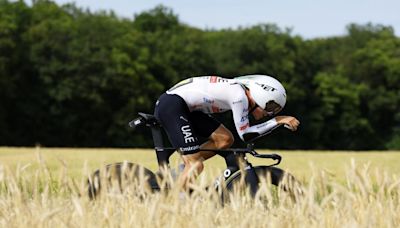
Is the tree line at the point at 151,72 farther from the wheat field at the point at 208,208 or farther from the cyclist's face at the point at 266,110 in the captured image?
the wheat field at the point at 208,208

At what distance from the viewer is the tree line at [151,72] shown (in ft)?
197

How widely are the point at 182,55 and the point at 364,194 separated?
6255 centimetres

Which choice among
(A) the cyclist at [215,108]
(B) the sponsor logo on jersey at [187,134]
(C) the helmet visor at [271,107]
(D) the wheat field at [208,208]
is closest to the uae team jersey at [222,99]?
(A) the cyclist at [215,108]

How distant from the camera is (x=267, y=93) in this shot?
273 inches

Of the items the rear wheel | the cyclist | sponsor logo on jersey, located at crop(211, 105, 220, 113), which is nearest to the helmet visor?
the cyclist

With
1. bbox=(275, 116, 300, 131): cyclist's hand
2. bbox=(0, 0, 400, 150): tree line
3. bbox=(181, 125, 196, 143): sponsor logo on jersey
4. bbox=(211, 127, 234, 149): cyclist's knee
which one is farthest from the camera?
bbox=(0, 0, 400, 150): tree line

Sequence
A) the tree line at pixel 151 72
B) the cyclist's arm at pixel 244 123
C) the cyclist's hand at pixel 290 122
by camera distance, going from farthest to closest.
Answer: the tree line at pixel 151 72
the cyclist's arm at pixel 244 123
the cyclist's hand at pixel 290 122

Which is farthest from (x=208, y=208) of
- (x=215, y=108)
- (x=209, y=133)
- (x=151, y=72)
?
(x=151, y=72)

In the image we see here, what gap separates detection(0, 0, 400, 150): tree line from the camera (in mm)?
60062

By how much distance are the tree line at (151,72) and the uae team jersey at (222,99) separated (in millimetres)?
51700

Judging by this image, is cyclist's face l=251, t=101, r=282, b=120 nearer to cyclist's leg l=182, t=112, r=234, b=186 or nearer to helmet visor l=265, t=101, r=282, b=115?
helmet visor l=265, t=101, r=282, b=115

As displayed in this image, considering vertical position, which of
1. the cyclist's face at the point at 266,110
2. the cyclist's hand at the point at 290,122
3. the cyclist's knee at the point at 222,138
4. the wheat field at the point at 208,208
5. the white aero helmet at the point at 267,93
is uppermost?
the white aero helmet at the point at 267,93

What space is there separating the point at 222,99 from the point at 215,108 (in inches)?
6.2

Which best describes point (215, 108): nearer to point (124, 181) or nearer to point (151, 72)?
point (124, 181)
